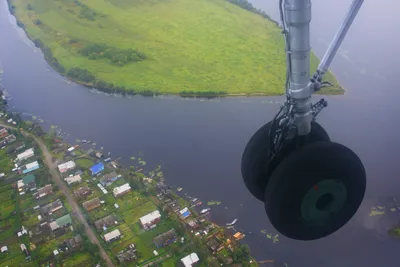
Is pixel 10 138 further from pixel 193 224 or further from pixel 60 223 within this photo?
pixel 193 224

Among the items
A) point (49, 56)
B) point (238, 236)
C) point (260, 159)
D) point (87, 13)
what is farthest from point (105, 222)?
point (87, 13)

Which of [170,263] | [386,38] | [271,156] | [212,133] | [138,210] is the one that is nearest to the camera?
[271,156]

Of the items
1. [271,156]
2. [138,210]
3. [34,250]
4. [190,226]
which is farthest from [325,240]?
[271,156]

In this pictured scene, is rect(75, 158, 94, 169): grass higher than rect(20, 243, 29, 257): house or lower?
higher

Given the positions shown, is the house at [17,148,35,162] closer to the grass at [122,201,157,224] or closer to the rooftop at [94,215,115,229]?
the rooftop at [94,215,115,229]

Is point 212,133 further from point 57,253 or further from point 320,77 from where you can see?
point 320,77

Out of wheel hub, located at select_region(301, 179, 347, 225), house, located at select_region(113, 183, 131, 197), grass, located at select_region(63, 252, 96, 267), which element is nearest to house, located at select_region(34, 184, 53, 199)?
house, located at select_region(113, 183, 131, 197)
